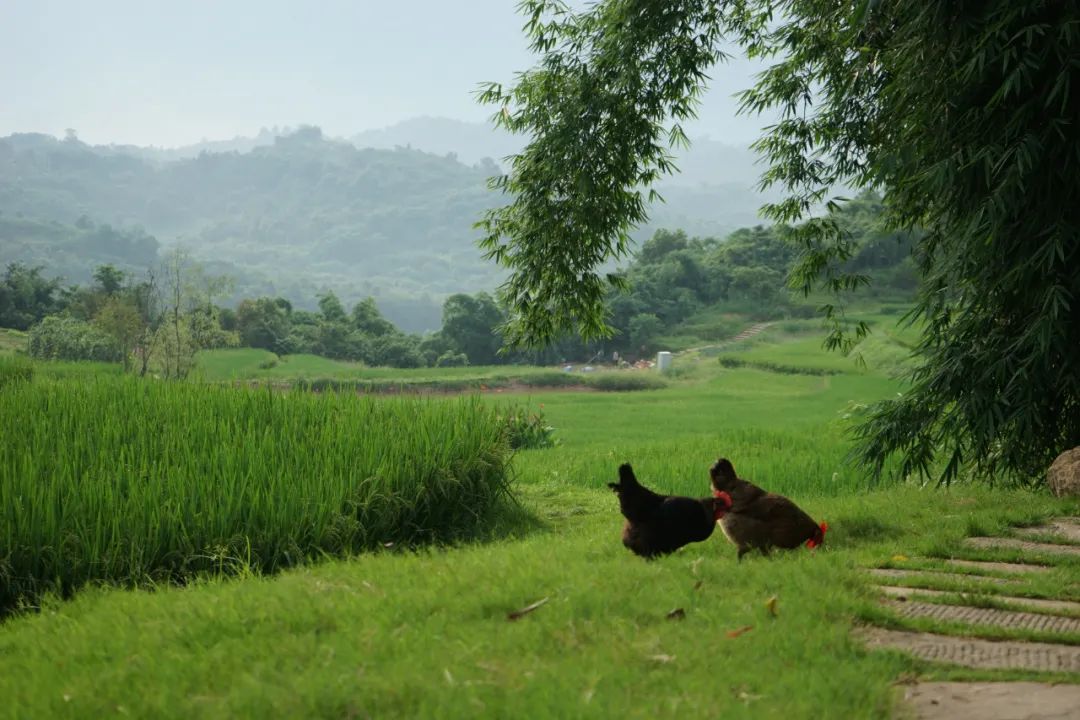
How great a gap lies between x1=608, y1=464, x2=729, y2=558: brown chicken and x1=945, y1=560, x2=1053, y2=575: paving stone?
105 cm

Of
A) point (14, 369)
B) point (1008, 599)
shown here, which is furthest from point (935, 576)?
point (14, 369)

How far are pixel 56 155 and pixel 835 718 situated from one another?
71.1 m

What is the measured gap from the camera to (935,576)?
3713 mm

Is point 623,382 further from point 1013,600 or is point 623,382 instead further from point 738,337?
point 1013,600

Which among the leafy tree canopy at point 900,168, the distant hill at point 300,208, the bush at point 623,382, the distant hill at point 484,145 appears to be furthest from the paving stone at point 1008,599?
the distant hill at point 484,145

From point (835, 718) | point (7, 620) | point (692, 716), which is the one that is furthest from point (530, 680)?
point (7, 620)

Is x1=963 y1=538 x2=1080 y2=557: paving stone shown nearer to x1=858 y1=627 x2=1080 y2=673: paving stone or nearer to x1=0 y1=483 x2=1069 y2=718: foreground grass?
x1=0 y1=483 x2=1069 y2=718: foreground grass

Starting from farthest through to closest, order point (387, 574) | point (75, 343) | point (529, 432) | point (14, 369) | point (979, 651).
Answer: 1. point (75, 343)
2. point (529, 432)
3. point (14, 369)
4. point (387, 574)
5. point (979, 651)

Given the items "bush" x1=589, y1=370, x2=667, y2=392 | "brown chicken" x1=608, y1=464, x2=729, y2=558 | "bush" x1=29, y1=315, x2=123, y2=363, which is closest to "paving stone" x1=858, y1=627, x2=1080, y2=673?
"brown chicken" x1=608, y1=464, x2=729, y2=558

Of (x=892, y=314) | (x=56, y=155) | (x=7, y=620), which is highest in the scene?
(x=56, y=155)

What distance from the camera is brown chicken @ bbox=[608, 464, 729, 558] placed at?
3.87 m

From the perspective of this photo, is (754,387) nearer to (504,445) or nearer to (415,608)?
(504,445)

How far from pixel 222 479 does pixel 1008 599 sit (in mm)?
3391

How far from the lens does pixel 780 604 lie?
3086mm
